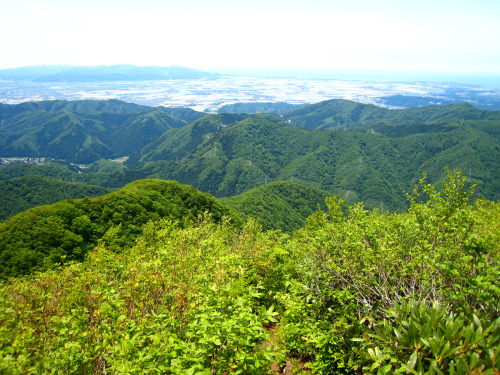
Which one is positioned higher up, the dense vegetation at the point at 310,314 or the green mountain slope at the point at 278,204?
the dense vegetation at the point at 310,314

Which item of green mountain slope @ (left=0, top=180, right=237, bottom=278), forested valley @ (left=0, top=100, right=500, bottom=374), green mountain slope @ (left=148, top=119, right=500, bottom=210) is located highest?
forested valley @ (left=0, top=100, right=500, bottom=374)

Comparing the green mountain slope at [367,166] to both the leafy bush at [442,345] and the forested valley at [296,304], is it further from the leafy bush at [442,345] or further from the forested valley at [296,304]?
the leafy bush at [442,345]

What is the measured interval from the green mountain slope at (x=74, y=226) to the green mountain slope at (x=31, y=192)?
75302mm

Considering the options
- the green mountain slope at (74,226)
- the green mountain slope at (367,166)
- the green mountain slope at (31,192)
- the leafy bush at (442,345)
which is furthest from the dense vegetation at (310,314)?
the green mountain slope at (367,166)

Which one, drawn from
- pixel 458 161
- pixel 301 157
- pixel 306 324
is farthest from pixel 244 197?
pixel 458 161

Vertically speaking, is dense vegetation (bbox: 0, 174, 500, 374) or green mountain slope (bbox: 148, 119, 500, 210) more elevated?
dense vegetation (bbox: 0, 174, 500, 374)

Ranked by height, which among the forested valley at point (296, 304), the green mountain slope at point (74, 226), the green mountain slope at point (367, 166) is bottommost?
the green mountain slope at point (367, 166)

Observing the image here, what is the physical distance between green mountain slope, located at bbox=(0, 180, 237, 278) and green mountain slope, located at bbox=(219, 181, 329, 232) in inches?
1152

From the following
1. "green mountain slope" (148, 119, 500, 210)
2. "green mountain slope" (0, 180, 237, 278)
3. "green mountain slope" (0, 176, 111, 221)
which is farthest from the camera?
"green mountain slope" (148, 119, 500, 210)

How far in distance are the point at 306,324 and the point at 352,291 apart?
1.68 metres

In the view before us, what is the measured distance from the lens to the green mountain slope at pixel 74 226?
101 ft

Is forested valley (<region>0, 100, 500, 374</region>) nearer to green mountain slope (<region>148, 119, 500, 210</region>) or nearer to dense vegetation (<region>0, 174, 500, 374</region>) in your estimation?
dense vegetation (<region>0, 174, 500, 374</region>)

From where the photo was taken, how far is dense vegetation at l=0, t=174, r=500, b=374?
4.54 metres

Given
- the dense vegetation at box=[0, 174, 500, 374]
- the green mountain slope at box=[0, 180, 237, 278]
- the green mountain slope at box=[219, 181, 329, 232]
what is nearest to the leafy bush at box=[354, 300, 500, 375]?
the dense vegetation at box=[0, 174, 500, 374]
